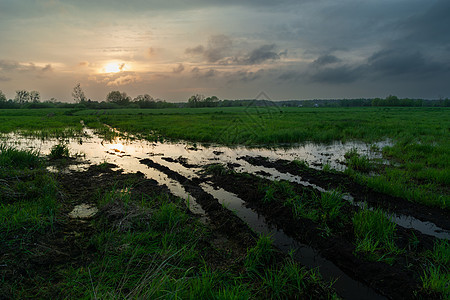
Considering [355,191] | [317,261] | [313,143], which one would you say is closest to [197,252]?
[317,261]

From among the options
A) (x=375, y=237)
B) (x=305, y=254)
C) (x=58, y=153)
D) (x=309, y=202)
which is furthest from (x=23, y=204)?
(x=375, y=237)

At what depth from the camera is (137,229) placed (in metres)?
4.59

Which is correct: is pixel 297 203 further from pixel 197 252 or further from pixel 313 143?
pixel 313 143

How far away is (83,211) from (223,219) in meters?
3.25

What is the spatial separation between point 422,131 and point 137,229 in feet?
72.2

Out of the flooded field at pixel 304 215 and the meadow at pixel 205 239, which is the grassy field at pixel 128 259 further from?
the flooded field at pixel 304 215

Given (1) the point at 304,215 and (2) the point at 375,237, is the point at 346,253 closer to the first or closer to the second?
(2) the point at 375,237

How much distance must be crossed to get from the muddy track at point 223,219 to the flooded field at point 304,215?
0.05m

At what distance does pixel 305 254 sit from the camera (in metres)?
4.28

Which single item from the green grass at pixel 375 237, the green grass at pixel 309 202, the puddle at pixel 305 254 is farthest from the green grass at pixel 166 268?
the green grass at pixel 309 202

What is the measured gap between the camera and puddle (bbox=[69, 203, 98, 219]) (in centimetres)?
524

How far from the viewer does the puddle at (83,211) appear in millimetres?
5238

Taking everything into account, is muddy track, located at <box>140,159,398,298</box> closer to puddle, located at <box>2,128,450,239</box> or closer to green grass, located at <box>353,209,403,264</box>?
puddle, located at <box>2,128,450,239</box>

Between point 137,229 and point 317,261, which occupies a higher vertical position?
point 137,229
